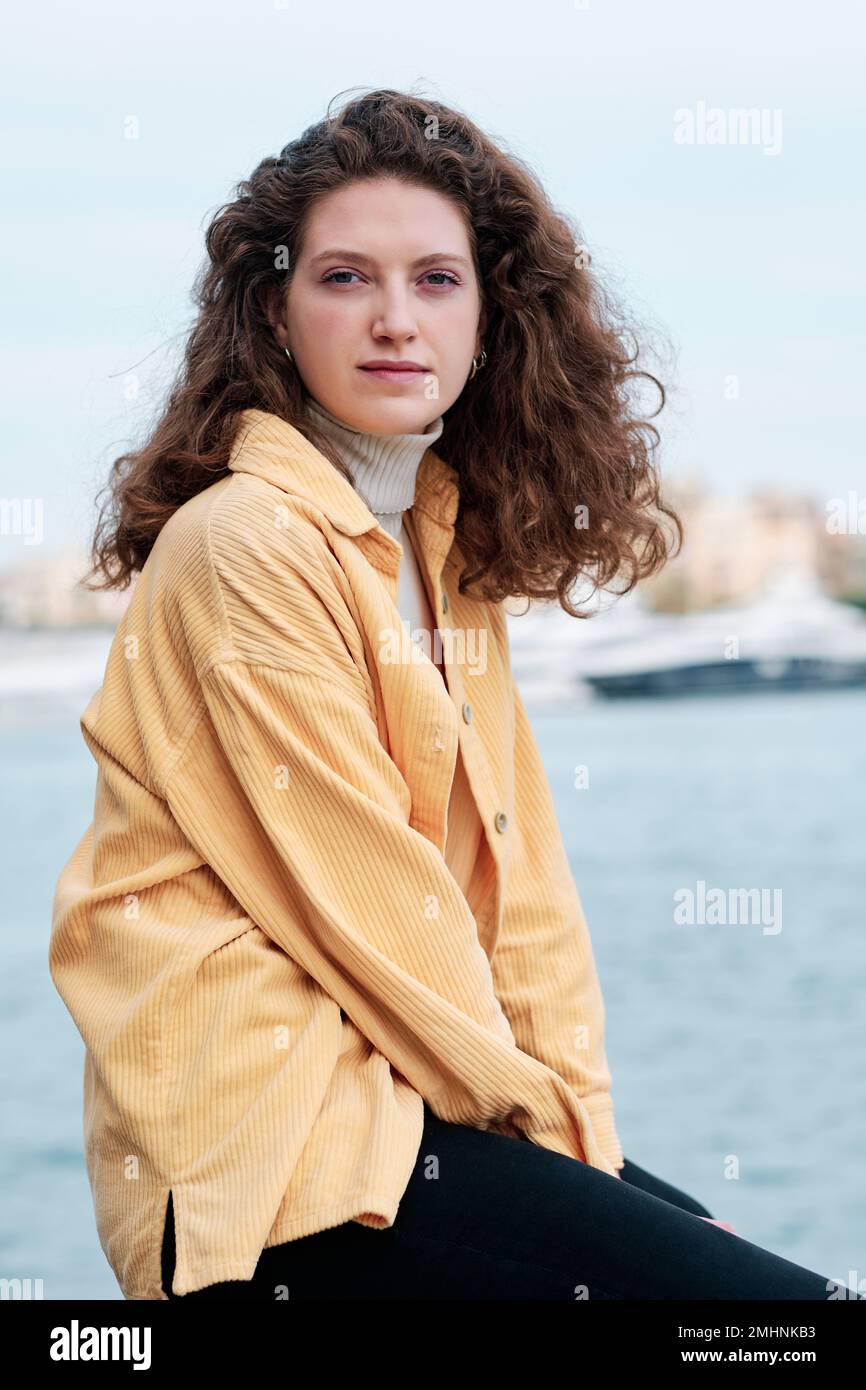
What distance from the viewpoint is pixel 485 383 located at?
74.4 inches

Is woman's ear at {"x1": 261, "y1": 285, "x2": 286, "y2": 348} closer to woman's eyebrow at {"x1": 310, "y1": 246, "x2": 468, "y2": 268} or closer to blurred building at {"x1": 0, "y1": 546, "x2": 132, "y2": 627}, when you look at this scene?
woman's eyebrow at {"x1": 310, "y1": 246, "x2": 468, "y2": 268}

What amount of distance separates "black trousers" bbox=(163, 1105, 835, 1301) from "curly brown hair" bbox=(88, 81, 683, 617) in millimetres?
712

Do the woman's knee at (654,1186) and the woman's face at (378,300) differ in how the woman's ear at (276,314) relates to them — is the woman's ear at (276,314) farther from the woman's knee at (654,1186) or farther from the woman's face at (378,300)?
the woman's knee at (654,1186)

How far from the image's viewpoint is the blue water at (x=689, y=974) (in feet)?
15.0

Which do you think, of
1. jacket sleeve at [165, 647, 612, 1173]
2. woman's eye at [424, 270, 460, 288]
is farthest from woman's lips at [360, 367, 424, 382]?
jacket sleeve at [165, 647, 612, 1173]

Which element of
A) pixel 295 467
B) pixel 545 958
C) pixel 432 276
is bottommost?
pixel 545 958

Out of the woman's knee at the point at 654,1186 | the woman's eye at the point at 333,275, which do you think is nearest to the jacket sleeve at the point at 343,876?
the woman's knee at the point at 654,1186

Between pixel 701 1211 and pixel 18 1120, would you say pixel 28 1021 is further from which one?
pixel 701 1211

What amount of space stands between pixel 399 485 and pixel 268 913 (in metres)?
0.54

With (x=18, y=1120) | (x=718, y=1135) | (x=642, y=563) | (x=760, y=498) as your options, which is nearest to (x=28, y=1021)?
(x=18, y=1120)

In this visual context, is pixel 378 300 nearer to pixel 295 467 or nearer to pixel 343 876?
pixel 295 467

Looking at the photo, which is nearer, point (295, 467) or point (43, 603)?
point (295, 467)

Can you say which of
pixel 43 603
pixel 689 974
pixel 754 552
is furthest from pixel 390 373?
pixel 754 552
